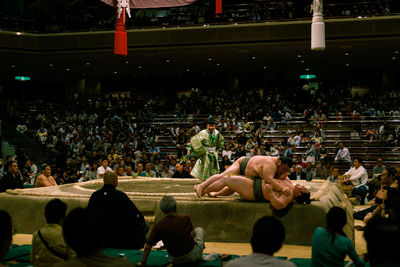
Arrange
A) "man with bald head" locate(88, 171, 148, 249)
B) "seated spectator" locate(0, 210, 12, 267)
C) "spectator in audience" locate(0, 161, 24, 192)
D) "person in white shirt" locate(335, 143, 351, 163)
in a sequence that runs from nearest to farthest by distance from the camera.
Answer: "seated spectator" locate(0, 210, 12, 267), "man with bald head" locate(88, 171, 148, 249), "spectator in audience" locate(0, 161, 24, 192), "person in white shirt" locate(335, 143, 351, 163)

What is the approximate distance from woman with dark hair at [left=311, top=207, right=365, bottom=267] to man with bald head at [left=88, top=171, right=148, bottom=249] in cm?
138

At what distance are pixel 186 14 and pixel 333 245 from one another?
A: 959 cm

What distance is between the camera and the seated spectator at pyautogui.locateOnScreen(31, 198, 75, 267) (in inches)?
81.3

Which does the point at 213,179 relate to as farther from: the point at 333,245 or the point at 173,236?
the point at 333,245

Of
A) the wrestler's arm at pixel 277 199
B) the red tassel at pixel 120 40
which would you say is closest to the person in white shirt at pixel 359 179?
the wrestler's arm at pixel 277 199

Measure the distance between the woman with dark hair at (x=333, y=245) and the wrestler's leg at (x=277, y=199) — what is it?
112 centimetres

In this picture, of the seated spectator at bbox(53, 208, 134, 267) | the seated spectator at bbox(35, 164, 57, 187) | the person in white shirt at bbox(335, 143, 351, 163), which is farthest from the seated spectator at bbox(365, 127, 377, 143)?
the seated spectator at bbox(53, 208, 134, 267)

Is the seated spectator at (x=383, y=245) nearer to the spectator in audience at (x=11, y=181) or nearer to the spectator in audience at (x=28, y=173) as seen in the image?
the spectator in audience at (x=11, y=181)

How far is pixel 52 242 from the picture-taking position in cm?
207

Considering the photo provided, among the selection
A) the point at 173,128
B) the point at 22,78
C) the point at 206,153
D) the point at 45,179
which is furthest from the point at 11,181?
the point at 22,78

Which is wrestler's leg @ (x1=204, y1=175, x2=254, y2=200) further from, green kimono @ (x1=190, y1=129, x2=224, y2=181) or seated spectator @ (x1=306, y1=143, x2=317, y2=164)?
seated spectator @ (x1=306, y1=143, x2=317, y2=164)

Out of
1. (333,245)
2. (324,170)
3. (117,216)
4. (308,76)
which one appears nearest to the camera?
(333,245)

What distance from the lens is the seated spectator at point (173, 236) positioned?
2424mm

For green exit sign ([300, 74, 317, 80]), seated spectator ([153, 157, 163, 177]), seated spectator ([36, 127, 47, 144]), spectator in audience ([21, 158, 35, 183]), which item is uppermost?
green exit sign ([300, 74, 317, 80])
